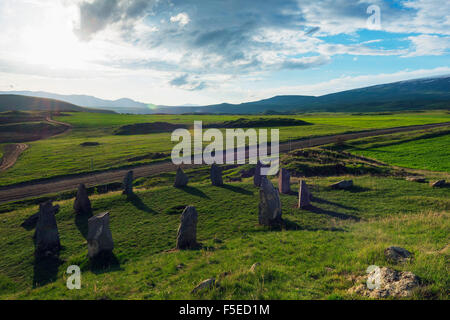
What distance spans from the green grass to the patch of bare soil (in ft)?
104

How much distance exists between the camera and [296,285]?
402 inches

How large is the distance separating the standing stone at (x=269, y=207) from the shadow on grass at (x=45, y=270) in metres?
14.2

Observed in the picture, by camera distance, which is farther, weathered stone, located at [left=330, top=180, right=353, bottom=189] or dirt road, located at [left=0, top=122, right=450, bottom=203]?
dirt road, located at [left=0, top=122, right=450, bottom=203]

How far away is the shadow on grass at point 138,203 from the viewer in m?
26.0

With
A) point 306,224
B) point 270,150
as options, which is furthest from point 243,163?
point 306,224

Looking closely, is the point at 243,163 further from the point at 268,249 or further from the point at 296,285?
the point at 296,285

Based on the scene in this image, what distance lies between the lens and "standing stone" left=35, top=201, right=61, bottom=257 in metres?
18.0

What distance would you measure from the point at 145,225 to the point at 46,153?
178 feet

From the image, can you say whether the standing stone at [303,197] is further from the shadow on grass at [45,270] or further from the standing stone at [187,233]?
the shadow on grass at [45,270]

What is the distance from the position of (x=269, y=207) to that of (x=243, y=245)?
186 inches

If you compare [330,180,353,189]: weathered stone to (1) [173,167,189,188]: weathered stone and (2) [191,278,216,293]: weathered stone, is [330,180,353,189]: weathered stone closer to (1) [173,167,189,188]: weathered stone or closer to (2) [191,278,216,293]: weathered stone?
(1) [173,167,189,188]: weathered stone

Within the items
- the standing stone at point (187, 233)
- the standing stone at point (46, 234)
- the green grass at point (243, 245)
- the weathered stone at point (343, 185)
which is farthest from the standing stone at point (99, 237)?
the weathered stone at point (343, 185)

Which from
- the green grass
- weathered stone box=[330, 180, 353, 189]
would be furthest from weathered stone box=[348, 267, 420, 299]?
weathered stone box=[330, 180, 353, 189]

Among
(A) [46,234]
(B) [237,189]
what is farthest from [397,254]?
(A) [46,234]
